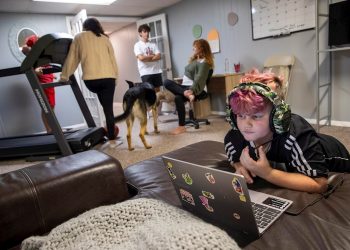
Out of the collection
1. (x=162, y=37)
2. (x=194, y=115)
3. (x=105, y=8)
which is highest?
(x=105, y=8)

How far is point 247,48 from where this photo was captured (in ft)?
13.6

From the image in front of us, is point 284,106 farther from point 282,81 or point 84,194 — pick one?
point 84,194

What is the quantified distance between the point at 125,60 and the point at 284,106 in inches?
259

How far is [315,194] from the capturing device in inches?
37.4

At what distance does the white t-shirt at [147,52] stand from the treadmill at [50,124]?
1.41m

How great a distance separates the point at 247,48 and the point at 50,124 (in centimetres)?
304

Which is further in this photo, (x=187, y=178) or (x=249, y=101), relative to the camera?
(x=249, y=101)

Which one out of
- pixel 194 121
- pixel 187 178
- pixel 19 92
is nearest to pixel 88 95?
pixel 19 92

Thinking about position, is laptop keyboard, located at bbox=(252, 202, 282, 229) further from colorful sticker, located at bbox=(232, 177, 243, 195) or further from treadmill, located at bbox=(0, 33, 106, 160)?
treadmill, located at bbox=(0, 33, 106, 160)

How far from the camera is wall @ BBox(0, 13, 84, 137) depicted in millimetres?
4520

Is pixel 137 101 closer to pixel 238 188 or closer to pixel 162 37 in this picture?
pixel 238 188

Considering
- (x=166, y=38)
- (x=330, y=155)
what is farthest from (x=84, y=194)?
(x=166, y=38)

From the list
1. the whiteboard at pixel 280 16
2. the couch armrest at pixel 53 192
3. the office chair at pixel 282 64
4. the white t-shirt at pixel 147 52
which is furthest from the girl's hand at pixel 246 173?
the white t-shirt at pixel 147 52

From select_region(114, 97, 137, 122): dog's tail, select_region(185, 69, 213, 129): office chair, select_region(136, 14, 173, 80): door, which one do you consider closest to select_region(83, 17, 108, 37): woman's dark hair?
select_region(114, 97, 137, 122): dog's tail
